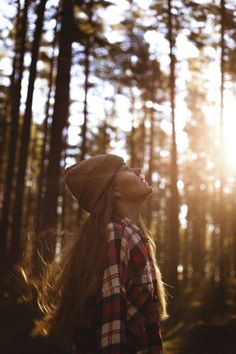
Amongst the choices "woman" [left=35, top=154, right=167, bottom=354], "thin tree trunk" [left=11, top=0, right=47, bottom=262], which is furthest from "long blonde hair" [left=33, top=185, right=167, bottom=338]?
"thin tree trunk" [left=11, top=0, right=47, bottom=262]

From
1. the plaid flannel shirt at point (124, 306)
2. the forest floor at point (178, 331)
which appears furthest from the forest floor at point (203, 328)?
the plaid flannel shirt at point (124, 306)

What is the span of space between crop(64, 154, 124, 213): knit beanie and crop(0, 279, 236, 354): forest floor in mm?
3662

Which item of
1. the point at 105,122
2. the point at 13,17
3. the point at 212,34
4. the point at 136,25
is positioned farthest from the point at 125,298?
the point at 105,122

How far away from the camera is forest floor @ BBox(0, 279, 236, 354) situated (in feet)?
30.1

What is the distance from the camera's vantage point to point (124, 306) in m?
2.89

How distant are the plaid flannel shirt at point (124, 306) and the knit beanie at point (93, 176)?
363mm

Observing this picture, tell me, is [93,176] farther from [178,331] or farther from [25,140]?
[25,140]

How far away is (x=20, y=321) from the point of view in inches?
438

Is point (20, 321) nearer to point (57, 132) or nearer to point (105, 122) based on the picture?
point (57, 132)

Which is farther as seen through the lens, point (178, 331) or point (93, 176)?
point (178, 331)

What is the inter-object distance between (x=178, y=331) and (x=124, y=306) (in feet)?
32.5

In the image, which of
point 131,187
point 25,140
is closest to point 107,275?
point 131,187

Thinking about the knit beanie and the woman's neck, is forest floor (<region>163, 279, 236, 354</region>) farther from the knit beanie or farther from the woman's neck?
the knit beanie

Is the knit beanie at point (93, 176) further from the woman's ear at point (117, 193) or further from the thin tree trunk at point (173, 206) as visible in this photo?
the thin tree trunk at point (173, 206)
